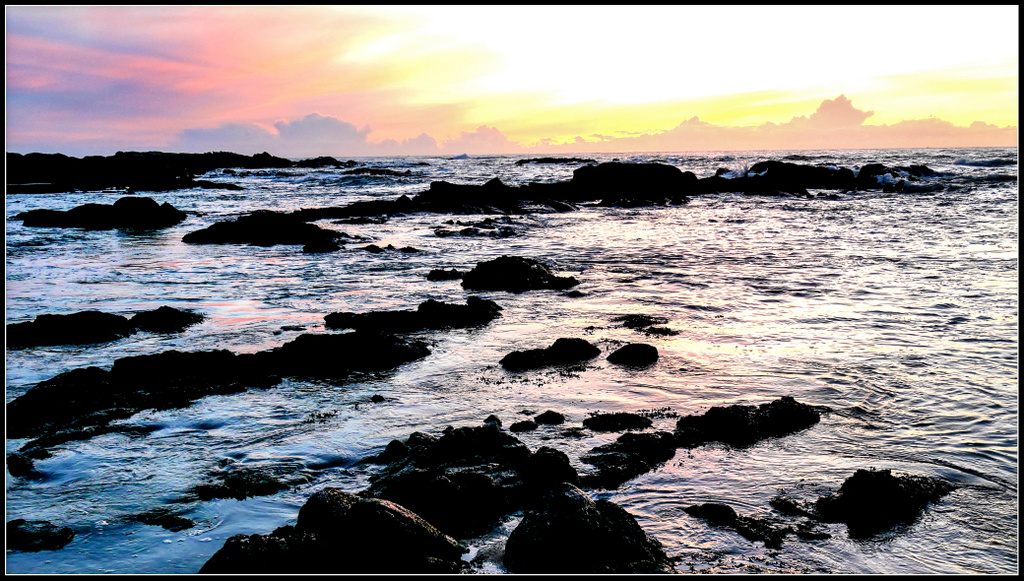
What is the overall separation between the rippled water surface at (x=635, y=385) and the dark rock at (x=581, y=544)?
0.22 metres

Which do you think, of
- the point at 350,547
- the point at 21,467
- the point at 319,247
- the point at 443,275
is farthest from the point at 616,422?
the point at 319,247

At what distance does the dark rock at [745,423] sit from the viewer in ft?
18.4

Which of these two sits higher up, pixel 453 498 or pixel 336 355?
pixel 336 355

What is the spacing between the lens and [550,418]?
6078mm

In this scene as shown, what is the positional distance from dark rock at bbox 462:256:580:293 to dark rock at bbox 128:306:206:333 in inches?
200

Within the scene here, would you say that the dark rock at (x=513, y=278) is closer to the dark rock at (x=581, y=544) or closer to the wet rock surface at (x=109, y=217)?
the dark rock at (x=581, y=544)

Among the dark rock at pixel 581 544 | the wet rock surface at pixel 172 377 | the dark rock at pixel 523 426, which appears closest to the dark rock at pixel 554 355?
the wet rock surface at pixel 172 377

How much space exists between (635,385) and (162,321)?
22.7 feet

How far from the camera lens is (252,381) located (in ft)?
24.0

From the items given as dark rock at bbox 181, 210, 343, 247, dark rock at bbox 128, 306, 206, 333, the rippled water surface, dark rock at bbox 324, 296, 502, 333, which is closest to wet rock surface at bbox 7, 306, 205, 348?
dark rock at bbox 128, 306, 206, 333

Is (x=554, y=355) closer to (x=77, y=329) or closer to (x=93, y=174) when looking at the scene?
(x=77, y=329)

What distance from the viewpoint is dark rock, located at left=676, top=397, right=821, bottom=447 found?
5.61 metres

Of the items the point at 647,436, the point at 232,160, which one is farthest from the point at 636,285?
the point at 232,160

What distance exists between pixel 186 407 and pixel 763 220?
→ 23.4 m
